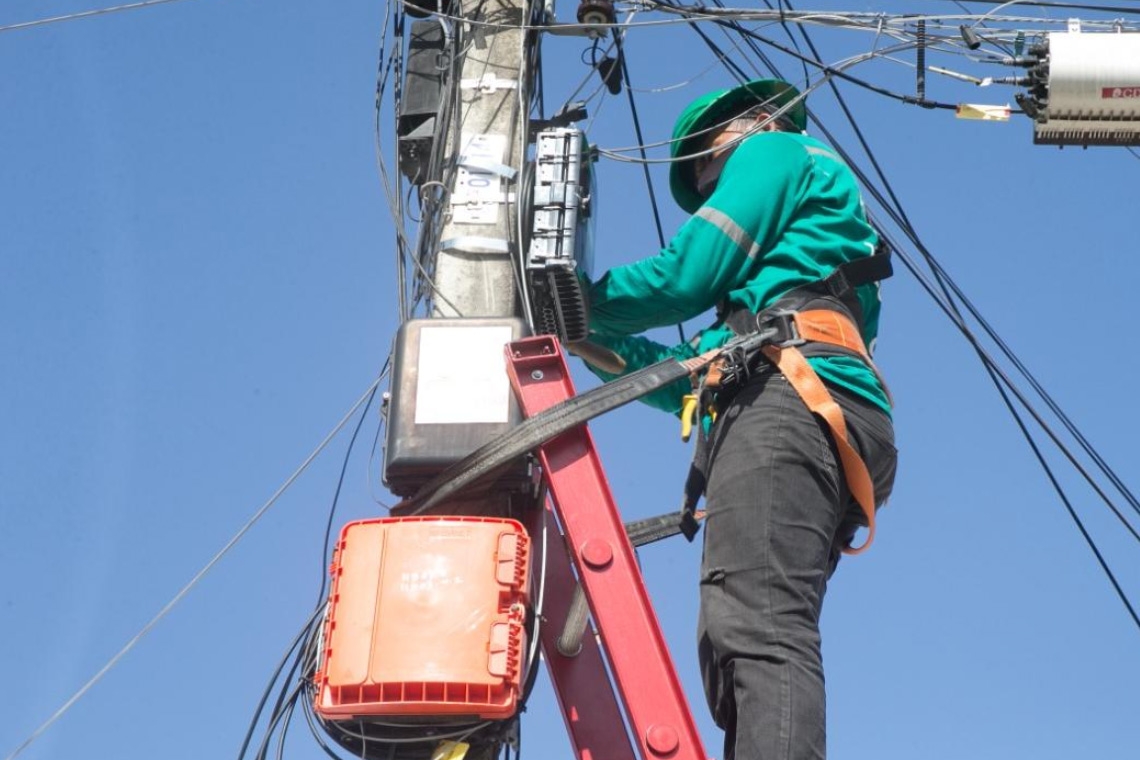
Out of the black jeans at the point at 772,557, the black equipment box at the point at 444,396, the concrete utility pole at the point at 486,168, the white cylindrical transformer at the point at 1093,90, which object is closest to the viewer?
the black jeans at the point at 772,557

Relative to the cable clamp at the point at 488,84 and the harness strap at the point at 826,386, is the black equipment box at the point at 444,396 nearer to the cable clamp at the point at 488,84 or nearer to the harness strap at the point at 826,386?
the harness strap at the point at 826,386

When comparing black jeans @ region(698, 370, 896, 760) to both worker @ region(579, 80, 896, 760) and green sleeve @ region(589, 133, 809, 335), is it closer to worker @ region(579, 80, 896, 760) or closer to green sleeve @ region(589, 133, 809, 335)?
worker @ region(579, 80, 896, 760)

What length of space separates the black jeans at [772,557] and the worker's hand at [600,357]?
2.29 ft

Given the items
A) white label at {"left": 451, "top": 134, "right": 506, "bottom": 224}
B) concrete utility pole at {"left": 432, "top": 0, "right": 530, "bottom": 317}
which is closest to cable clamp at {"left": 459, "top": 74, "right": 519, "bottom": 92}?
concrete utility pole at {"left": 432, "top": 0, "right": 530, "bottom": 317}

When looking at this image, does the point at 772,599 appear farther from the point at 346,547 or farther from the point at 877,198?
the point at 877,198

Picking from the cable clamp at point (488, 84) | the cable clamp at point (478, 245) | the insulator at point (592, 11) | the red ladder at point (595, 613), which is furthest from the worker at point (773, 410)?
the insulator at point (592, 11)

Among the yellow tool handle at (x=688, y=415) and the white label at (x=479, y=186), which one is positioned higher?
the white label at (x=479, y=186)

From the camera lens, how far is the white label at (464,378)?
4031 mm

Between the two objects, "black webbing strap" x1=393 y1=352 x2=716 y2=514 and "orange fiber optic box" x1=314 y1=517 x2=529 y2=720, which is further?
"black webbing strap" x1=393 y1=352 x2=716 y2=514

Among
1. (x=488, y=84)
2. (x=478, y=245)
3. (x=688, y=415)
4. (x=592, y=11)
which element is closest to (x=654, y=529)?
(x=688, y=415)

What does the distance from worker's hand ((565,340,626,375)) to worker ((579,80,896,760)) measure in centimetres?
3

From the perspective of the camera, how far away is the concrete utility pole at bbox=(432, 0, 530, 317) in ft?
14.6

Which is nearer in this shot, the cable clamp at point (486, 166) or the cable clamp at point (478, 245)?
the cable clamp at point (478, 245)

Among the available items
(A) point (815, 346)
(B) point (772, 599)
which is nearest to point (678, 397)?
(A) point (815, 346)
